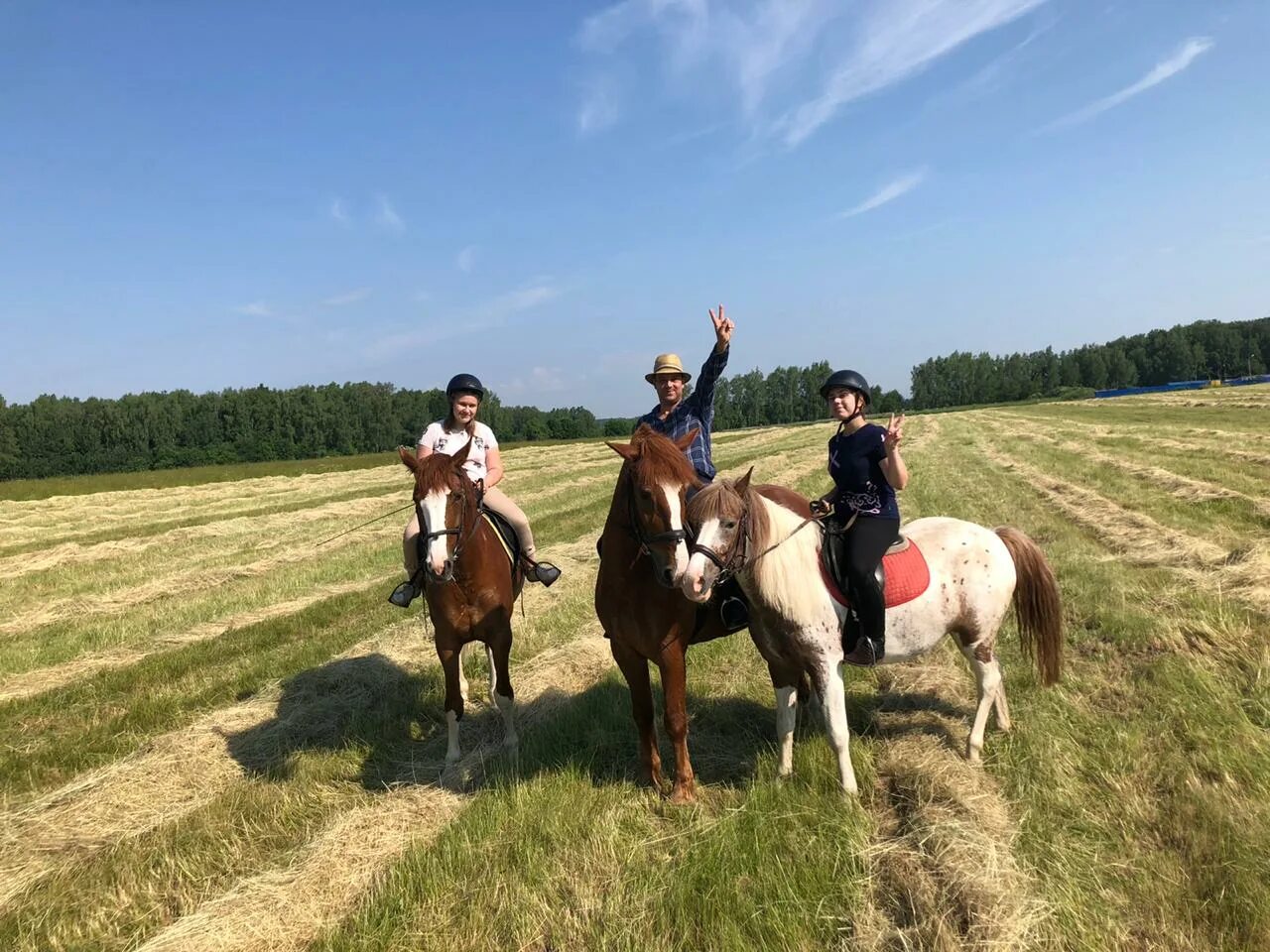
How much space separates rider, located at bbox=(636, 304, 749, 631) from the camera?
499 centimetres

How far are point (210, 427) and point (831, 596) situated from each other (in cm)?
9628

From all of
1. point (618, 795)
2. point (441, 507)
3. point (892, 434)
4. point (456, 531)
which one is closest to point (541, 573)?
point (456, 531)

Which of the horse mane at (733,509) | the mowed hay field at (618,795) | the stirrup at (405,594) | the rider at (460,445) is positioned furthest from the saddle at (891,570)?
the stirrup at (405,594)

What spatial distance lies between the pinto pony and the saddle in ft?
3.35

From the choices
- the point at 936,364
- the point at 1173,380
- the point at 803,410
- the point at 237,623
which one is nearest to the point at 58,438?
the point at 237,623

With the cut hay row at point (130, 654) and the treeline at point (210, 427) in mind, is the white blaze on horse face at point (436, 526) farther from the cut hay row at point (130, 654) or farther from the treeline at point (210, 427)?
the treeline at point (210, 427)

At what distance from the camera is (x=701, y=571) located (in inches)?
145

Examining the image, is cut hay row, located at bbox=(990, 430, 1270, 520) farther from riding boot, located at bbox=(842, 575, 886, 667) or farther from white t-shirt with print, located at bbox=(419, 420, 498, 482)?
white t-shirt with print, located at bbox=(419, 420, 498, 482)

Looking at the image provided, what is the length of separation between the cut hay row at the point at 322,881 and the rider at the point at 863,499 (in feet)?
10.6

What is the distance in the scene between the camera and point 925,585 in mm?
4652

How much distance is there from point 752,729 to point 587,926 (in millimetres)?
2431

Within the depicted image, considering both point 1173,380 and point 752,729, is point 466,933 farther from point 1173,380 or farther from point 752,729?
point 1173,380

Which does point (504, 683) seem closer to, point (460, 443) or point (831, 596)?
point (460, 443)

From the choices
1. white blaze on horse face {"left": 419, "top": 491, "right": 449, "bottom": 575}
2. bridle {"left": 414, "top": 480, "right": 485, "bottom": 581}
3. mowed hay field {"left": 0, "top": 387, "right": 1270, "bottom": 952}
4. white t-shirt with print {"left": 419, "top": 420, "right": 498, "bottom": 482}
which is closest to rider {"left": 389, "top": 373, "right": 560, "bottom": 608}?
white t-shirt with print {"left": 419, "top": 420, "right": 498, "bottom": 482}
